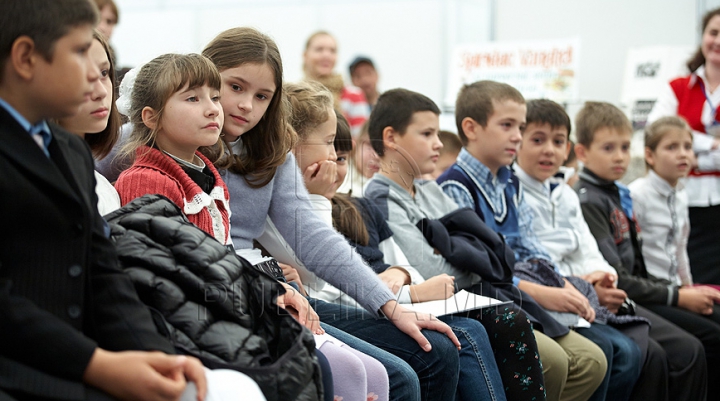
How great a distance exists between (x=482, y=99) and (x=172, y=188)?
155cm

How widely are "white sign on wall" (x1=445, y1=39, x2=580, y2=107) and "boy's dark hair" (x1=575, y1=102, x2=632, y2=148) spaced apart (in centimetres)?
294

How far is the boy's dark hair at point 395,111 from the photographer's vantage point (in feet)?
8.57

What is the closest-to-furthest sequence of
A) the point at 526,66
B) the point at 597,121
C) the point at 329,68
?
1. the point at 597,121
2. the point at 329,68
3. the point at 526,66

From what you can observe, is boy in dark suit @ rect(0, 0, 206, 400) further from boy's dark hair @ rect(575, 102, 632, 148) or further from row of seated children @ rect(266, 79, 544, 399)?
boy's dark hair @ rect(575, 102, 632, 148)

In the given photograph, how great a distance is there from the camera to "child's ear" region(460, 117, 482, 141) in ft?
9.27

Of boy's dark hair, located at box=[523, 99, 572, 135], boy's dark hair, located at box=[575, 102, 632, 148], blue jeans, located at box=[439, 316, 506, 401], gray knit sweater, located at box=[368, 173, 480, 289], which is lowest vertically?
blue jeans, located at box=[439, 316, 506, 401]

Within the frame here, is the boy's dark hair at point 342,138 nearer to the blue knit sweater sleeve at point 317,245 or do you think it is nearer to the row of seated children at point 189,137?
the blue knit sweater sleeve at point 317,245

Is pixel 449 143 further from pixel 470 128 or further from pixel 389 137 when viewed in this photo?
pixel 389 137

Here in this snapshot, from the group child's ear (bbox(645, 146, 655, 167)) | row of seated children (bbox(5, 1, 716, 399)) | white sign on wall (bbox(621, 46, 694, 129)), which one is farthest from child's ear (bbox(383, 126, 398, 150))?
white sign on wall (bbox(621, 46, 694, 129))

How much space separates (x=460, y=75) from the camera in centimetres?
664

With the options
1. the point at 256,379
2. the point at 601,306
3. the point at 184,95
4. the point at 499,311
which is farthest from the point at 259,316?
the point at 601,306

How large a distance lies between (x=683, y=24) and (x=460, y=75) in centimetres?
204

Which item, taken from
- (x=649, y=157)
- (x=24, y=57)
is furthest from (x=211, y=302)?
(x=649, y=157)

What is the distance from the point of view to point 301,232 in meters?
1.97
